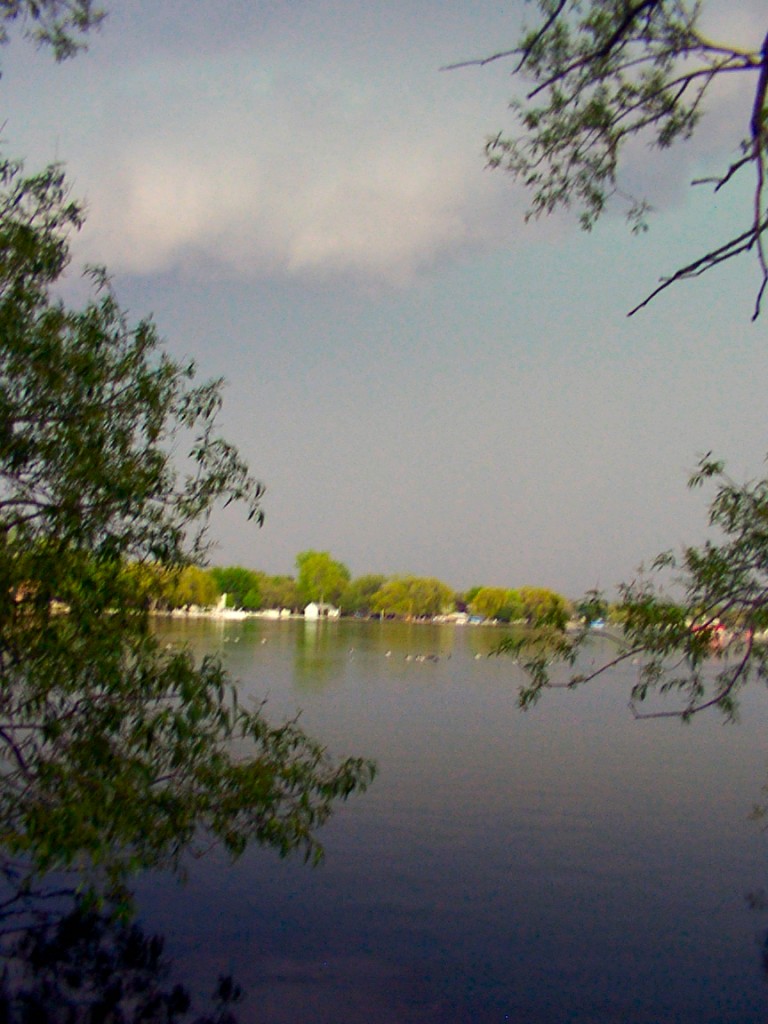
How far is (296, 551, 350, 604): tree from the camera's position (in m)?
100

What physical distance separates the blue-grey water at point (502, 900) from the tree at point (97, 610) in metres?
1.03

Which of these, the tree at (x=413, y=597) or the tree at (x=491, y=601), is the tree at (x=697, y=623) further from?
the tree at (x=413, y=597)

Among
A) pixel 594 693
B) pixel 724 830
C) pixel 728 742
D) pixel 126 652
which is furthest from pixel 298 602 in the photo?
pixel 126 652

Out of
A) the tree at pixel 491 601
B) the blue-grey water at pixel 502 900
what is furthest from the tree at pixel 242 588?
the blue-grey water at pixel 502 900

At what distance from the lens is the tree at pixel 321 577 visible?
100312 mm

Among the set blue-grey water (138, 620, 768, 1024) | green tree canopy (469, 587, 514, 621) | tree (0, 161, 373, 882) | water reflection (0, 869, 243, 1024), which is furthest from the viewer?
green tree canopy (469, 587, 514, 621)

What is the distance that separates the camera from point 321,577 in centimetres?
10081

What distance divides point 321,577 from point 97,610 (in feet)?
316

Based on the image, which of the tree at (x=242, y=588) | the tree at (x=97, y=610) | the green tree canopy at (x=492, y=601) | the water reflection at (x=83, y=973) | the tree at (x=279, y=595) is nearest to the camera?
the tree at (x=97, y=610)

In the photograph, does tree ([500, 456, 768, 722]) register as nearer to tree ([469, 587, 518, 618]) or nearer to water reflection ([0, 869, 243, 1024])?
water reflection ([0, 869, 243, 1024])

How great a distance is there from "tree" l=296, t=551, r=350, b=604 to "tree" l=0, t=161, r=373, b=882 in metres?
94.6

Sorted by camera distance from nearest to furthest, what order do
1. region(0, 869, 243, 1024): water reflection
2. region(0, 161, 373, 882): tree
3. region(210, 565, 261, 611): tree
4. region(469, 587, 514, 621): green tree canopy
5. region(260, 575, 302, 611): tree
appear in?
region(0, 161, 373, 882): tree → region(0, 869, 243, 1024): water reflection → region(469, 587, 514, 621): green tree canopy → region(210, 565, 261, 611): tree → region(260, 575, 302, 611): tree

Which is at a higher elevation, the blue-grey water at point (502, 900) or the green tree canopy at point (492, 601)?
the green tree canopy at point (492, 601)

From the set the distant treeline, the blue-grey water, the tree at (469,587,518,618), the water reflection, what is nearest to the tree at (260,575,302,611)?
the distant treeline
